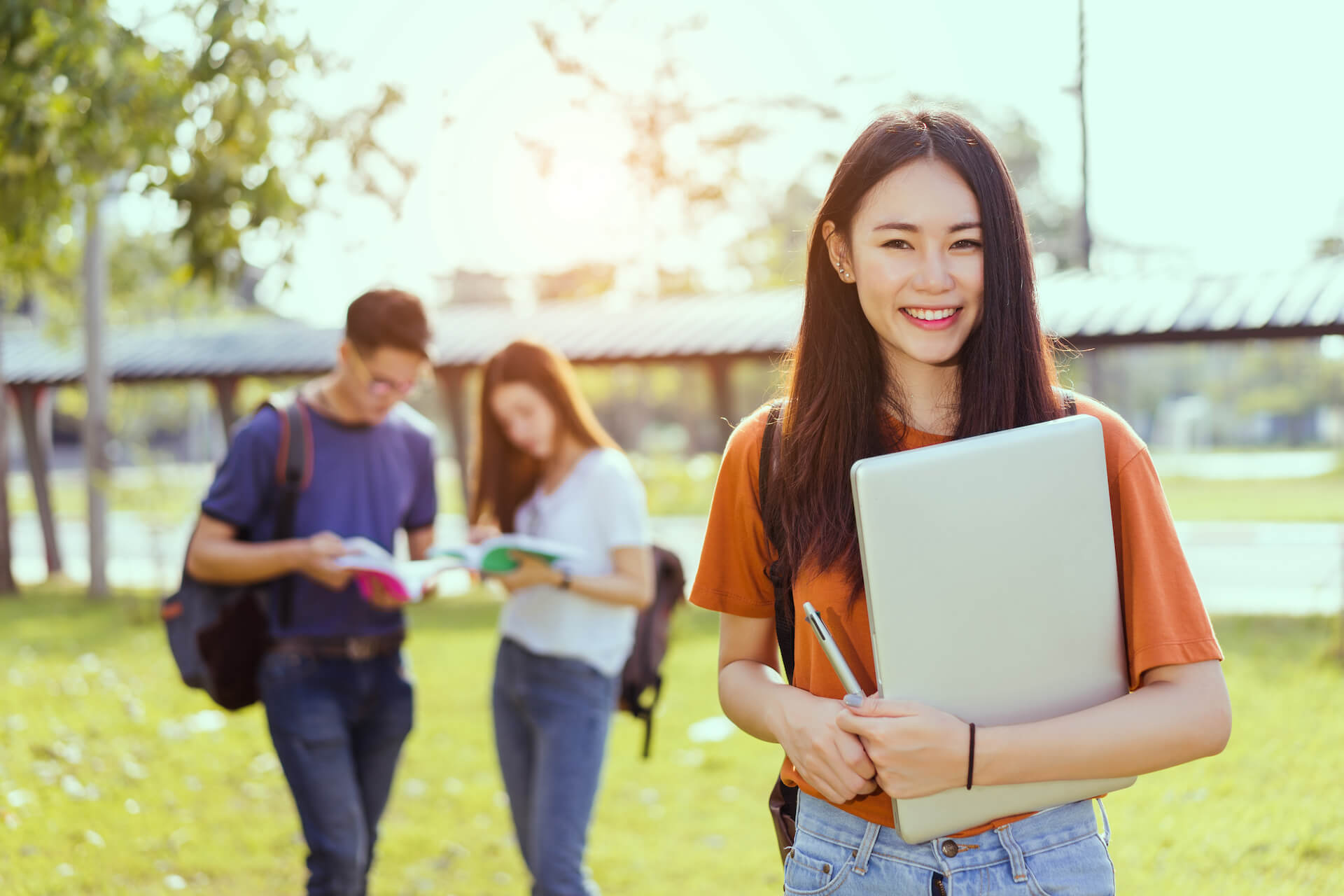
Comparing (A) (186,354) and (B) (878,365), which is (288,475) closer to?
(B) (878,365)

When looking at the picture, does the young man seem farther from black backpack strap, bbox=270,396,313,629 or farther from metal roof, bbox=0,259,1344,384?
metal roof, bbox=0,259,1344,384

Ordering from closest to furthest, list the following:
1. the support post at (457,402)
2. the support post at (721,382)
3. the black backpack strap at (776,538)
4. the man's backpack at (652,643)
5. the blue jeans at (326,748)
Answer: the black backpack strap at (776,538) → the blue jeans at (326,748) → the man's backpack at (652,643) → the support post at (721,382) → the support post at (457,402)

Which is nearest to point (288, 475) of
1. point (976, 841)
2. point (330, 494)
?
point (330, 494)

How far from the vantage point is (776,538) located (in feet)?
5.71

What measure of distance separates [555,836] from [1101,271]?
10393 mm

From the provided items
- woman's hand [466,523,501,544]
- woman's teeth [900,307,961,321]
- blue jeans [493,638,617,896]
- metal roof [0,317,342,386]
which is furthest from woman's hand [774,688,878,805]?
metal roof [0,317,342,386]

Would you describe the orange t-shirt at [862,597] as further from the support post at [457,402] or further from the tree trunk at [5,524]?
the tree trunk at [5,524]

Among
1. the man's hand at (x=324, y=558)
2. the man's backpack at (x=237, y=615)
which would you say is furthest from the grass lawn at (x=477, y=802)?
the man's hand at (x=324, y=558)

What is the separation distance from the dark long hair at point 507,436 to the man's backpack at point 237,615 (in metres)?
0.60

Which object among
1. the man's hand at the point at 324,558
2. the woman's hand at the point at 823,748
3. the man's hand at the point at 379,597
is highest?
the woman's hand at the point at 823,748

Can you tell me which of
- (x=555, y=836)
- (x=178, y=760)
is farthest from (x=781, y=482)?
(x=178, y=760)

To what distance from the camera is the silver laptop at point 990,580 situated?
1.46 metres

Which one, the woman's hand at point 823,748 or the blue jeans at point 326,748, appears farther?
the blue jeans at point 326,748

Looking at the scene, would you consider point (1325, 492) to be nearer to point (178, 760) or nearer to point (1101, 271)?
point (1101, 271)
